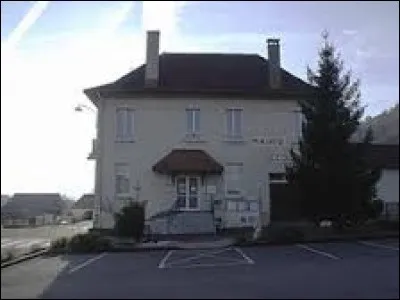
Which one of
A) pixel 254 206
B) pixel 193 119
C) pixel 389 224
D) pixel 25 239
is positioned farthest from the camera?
pixel 193 119

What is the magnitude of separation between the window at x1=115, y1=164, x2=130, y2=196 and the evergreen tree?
9.63 meters

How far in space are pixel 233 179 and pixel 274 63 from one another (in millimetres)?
7323

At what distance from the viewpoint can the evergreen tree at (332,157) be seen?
92.2 ft

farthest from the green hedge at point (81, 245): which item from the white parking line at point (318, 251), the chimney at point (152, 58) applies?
the chimney at point (152, 58)

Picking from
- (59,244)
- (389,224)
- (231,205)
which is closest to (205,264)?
(59,244)

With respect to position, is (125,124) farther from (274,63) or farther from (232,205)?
(274,63)

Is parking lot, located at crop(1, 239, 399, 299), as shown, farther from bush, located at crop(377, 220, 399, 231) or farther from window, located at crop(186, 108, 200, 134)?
window, located at crop(186, 108, 200, 134)

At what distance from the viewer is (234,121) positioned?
3662 cm

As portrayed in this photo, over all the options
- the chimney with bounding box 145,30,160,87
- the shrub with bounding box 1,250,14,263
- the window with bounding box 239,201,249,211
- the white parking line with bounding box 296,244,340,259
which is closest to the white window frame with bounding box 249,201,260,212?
the window with bounding box 239,201,249,211

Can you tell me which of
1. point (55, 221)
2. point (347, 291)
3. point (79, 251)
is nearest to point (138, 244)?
point (79, 251)

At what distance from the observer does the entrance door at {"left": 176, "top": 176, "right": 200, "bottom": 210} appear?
116 feet

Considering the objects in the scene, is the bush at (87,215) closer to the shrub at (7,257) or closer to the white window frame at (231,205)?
the white window frame at (231,205)

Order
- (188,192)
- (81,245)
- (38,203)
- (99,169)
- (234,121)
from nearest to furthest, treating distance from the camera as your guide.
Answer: (81,245) < (188,192) < (99,169) < (234,121) < (38,203)

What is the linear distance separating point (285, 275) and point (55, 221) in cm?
5178
